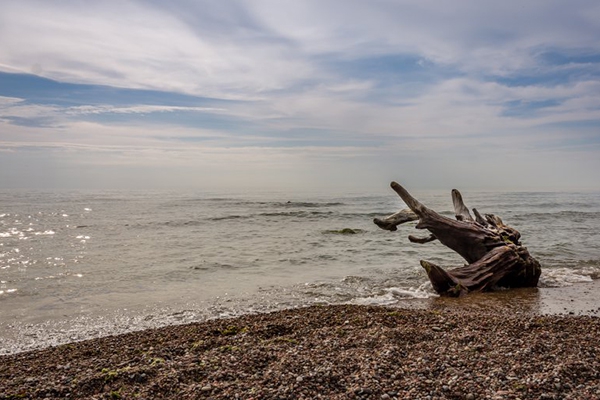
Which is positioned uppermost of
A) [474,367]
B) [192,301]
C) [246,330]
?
[474,367]

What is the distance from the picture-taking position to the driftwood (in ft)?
34.3

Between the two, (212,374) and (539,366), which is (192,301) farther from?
(539,366)

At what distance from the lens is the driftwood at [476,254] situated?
10.5 m

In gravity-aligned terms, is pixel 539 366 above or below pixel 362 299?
above

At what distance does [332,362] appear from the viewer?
505 centimetres

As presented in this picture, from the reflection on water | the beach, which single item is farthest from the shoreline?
the beach

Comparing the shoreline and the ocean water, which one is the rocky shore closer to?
the shoreline

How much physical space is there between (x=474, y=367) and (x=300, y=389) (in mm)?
2119

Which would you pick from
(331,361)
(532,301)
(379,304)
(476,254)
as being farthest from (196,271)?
(532,301)

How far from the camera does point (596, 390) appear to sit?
13.8ft

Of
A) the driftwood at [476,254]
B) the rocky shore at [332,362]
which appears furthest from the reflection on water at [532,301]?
the rocky shore at [332,362]

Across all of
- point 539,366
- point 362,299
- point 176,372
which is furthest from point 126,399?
point 362,299

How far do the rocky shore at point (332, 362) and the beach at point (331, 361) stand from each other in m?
0.02

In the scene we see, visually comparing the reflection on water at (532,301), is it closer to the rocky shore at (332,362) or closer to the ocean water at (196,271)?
the ocean water at (196,271)
